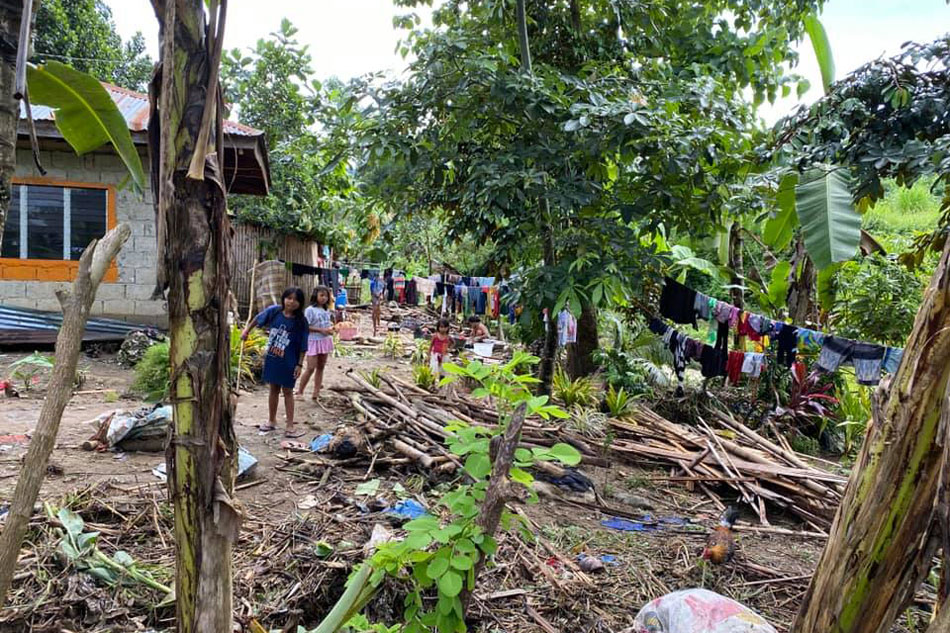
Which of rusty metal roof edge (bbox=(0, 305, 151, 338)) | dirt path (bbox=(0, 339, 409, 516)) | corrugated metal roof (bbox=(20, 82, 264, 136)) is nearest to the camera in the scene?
dirt path (bbox=(0, 339, 409, 516))

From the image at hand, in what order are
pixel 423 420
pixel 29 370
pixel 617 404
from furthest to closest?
1. pixel 29 370
2. pixel 617 404
3. pixel 423 420

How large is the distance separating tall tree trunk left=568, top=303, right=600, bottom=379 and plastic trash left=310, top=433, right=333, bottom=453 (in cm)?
432

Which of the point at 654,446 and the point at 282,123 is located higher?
the point at 282,123

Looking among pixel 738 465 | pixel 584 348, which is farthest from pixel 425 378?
pixel 738 465

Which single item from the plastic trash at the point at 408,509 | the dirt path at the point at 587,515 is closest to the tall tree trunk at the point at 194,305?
the dirt path at the point at 587,515

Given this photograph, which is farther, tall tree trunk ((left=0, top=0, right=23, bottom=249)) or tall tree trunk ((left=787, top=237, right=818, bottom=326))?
tall tree trunk ((left=787, top=237, right=818, bottom=326))

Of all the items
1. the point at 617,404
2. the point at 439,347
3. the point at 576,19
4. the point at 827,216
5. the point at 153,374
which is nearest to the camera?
the point at 827,216

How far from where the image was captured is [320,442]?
18.1 ft

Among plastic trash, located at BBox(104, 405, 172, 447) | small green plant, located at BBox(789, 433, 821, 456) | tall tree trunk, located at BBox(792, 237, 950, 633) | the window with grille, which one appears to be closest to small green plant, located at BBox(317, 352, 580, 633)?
tall tree trunk, located at BBox(792, 237, 950, 633)

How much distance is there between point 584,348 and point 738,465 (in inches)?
136

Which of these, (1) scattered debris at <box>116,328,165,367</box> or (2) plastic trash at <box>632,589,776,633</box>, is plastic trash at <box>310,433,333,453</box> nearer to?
(2) plastic trash at <box>632,589,776,633</box>

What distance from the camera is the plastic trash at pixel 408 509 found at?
3994 mm

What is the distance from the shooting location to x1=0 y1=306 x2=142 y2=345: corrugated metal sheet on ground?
823 centimetres

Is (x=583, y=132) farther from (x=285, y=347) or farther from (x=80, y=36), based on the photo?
(x=80, y=36)
